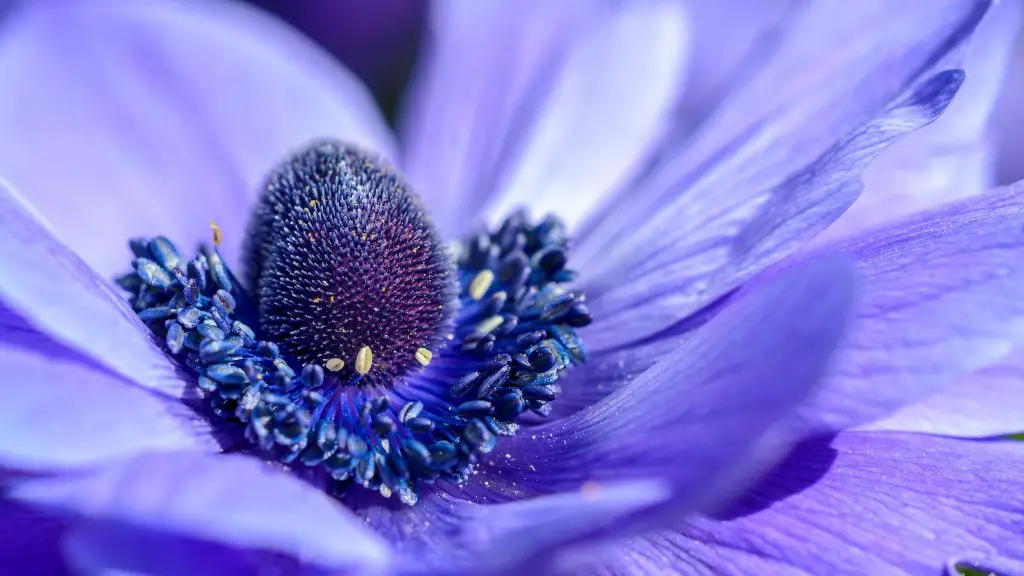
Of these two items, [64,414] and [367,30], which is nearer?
[64,414]

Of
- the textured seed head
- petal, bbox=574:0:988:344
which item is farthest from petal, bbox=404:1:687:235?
the textured seed head

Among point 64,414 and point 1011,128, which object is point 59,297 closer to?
point 64,414

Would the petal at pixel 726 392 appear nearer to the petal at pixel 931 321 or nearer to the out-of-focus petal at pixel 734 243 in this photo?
the petal at pixel 931 321

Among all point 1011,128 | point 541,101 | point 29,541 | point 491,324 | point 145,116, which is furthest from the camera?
point 1011,128

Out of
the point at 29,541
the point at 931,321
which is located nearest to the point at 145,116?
the point at 29,541

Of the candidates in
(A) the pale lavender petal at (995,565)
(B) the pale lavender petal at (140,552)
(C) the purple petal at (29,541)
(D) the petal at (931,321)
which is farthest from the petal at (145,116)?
(A) the pale lavender petal at (995,565)

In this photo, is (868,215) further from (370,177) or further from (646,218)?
(370,177)
